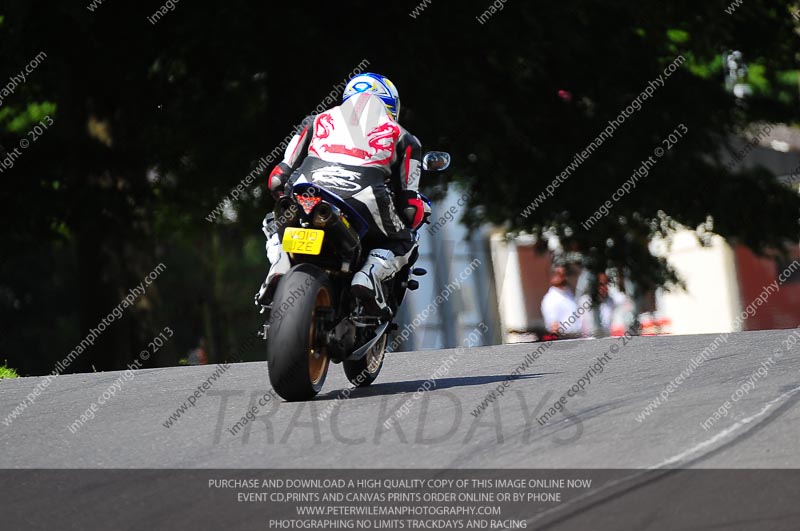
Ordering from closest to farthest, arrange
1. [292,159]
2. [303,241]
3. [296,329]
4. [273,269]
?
[296,329], [303,241], [273,269], [292,159]

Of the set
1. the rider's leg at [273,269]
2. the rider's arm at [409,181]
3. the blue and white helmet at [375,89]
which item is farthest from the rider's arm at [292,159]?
the rider's arm at [409,181]

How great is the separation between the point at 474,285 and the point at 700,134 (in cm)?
863

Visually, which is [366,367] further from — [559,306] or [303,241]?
[559,306]

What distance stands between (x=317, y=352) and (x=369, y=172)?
3.67 feet

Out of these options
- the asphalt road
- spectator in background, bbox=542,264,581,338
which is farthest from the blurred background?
the asphalt road

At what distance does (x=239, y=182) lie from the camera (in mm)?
19016

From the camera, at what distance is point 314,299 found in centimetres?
736

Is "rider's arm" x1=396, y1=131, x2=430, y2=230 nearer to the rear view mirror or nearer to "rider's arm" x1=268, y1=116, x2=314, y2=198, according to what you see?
the rear view mirror

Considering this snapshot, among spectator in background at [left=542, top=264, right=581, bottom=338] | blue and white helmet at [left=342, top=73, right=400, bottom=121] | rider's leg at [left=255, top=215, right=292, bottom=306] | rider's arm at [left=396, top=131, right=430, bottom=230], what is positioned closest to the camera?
rider's leg at [left=255, top=215, right=292, bottom=306]

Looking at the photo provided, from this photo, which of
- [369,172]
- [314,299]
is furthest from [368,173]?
[314,299]

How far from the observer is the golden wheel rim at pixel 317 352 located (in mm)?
7484

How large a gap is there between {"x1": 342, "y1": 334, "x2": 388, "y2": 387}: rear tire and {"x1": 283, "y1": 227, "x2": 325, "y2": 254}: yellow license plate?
3.52 feet

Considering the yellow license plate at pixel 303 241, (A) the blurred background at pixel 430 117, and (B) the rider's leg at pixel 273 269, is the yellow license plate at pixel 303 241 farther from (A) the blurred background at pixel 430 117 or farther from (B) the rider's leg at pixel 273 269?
(A) the blurred background at pixel 430 117

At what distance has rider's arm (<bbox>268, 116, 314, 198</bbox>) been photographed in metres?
8.40
